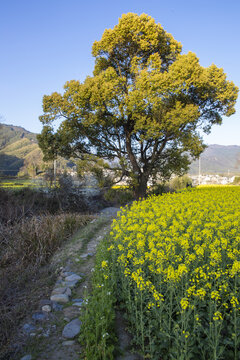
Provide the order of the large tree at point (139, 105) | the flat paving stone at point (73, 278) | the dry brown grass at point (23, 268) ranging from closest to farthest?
the dry brown grass at point (23, 268)
the flat paving stone at point (73, 278)
the large tree at point (139, 105)

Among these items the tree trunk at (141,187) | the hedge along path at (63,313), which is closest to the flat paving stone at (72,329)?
the hedge along path at (63,313)

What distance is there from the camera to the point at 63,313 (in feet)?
14.0

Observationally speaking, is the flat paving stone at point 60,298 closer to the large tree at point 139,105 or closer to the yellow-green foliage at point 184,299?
the yellow-green foliage at point 184,299

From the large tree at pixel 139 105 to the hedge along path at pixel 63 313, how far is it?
9666 millimetres

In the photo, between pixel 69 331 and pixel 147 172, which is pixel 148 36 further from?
pixel 69 331

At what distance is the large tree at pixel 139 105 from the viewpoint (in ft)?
48.7

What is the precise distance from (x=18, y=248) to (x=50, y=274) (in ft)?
4.62

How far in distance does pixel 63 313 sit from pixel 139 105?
1233 cm

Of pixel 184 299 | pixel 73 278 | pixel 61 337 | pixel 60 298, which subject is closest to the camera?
pixel 184 299

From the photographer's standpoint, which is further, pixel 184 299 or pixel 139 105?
pixel 139 105

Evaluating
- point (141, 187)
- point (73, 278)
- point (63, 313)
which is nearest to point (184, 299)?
point (63, 313)

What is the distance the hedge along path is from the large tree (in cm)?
967

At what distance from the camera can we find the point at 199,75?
15586 millimetres

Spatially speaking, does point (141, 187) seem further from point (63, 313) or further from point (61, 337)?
point (61, 337)
